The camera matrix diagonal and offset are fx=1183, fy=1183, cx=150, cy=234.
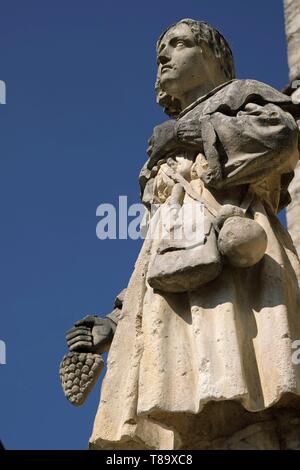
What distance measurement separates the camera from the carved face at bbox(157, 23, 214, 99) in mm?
4953

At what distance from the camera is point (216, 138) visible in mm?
4480

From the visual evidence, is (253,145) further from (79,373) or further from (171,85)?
(79,373)

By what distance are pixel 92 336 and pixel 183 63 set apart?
3.97 ft

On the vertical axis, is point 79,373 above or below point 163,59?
below

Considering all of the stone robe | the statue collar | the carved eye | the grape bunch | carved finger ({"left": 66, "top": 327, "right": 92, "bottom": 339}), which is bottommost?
the grape bunch

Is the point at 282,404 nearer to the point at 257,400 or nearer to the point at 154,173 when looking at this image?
the point at 257,400

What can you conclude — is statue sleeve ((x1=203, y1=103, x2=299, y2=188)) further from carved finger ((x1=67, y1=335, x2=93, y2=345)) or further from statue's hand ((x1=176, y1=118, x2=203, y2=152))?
carved finger ((x1=67, y1=335, x2=93, y2=345))

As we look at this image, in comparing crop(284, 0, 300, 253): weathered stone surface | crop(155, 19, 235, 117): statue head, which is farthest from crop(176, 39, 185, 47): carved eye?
crop(284, 0, 300, 253): weathered stone surface

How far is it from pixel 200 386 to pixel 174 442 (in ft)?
1.34

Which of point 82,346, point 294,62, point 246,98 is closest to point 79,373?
point 82,346

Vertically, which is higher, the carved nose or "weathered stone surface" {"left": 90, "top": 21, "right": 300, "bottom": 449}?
the carved nose

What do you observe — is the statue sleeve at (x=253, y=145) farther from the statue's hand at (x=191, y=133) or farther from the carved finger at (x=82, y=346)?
the carved finger at (x=82, y=346)

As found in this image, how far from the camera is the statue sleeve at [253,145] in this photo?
14.5 feet

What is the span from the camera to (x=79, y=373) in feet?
15.9
